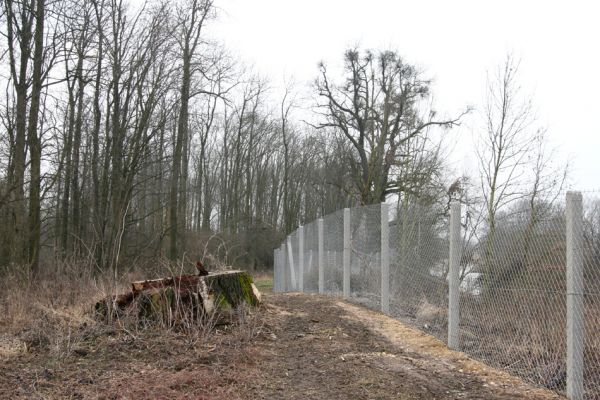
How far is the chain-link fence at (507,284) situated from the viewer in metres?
4.20

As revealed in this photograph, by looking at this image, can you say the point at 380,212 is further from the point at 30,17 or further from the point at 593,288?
the point at 30,17

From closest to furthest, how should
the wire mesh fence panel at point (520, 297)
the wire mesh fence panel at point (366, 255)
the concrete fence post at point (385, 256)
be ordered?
the wire mesh fence panel at point (520, 297) → the concrete fence post at point (385, 256) → the wire mesh fence panel at point (366, 255)

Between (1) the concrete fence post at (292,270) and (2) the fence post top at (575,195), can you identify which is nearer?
(2) the fence post top at (575,195)

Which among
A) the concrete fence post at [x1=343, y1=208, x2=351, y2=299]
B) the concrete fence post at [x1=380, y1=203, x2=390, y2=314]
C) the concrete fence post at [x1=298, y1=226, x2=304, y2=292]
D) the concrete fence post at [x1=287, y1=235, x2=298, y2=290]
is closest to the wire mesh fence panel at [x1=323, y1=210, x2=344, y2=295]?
the concrete fence post at [x1=343, y1=208, x2=351, y2=299]

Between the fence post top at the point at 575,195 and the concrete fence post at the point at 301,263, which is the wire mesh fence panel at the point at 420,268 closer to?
the fence post top at the point at 575,195

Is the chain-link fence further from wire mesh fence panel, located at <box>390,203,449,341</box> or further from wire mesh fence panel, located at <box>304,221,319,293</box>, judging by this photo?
wire mesh fence panel, located at <box>304,221,319,293</box>

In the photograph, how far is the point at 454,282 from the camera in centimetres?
596

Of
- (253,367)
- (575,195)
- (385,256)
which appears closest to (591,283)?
(575,195)

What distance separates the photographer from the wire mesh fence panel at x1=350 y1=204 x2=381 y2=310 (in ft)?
29.4

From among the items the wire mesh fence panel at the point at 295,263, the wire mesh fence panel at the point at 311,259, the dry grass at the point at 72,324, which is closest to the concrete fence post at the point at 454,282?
the dry grass at the point at 72,324

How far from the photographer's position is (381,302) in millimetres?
8586

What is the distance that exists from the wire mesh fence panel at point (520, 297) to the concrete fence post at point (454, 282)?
9 cm

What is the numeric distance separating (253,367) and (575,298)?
269 cm

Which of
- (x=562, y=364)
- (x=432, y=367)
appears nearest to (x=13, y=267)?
(x=432, y=367)
